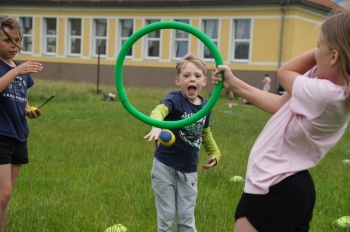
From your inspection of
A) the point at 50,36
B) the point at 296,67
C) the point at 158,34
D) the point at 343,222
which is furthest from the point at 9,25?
the point at 50,36

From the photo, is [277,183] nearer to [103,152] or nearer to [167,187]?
[167,187]

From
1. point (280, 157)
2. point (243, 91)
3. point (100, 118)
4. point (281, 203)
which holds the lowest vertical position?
point (100, 118)

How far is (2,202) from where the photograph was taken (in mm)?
3930

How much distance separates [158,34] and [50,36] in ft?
21.4

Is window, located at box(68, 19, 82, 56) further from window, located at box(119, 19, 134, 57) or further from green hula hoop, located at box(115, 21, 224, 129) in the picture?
green hula hoop, located at box(115, 21, 224, 129)

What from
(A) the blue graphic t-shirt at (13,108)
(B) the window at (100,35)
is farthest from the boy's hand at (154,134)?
(B) the window at (100,35)

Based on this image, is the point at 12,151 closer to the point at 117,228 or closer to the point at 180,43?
the point at 117,228

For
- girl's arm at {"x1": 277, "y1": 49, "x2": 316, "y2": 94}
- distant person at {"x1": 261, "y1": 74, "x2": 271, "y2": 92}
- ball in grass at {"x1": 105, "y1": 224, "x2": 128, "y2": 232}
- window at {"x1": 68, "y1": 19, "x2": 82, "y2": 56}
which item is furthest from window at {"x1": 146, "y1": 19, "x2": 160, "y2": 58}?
girl's arm at {"x1": 277, "y1": 49, "x2": 316, "y2": 94}

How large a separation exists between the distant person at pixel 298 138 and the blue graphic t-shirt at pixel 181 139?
1085 millimetres

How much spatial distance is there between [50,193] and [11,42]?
2134mm

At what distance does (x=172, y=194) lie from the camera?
3.93 meters

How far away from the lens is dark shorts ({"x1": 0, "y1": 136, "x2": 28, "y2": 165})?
3.84 metres

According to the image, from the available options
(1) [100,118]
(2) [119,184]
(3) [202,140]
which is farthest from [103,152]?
(1) [100,118]

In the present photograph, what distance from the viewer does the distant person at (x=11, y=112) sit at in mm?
3850
